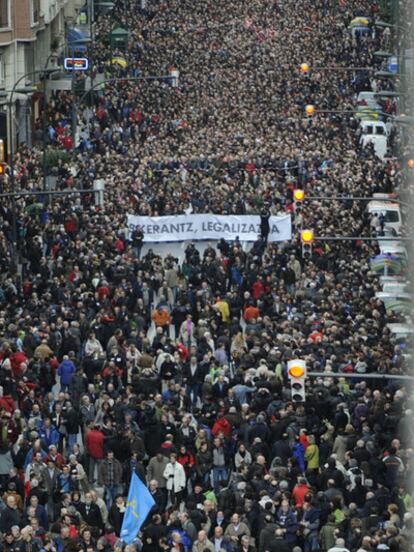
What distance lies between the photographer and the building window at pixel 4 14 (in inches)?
3297

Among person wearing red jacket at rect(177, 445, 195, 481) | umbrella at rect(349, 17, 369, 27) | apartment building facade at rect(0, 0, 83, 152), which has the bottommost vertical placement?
person wearing red jacket at rect(177, 445, 195, 481)

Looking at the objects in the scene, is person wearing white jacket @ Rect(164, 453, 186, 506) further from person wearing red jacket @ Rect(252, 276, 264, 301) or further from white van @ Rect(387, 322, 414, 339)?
person wearing red jacket @ Rect(252, 276, 264, 301)

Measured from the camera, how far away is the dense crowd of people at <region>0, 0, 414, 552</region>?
33.2m

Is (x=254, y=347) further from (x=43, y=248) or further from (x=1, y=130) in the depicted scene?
(x=1, y=130)

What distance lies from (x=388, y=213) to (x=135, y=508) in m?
25.8

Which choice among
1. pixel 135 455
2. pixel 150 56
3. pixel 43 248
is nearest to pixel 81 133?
pixel 150 56

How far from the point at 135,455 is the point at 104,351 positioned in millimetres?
8603

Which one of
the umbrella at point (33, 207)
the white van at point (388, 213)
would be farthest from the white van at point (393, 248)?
the umbrella at point (33, 207)

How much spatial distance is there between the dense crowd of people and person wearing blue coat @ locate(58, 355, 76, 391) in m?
0.04

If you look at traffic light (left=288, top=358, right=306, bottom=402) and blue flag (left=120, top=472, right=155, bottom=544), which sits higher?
traffic light (left=288, top=358, right=306, bottom=402)

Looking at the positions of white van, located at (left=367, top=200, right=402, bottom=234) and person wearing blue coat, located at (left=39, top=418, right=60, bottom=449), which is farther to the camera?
white van, located at (left=367, top=200, right=402, bottom=234)

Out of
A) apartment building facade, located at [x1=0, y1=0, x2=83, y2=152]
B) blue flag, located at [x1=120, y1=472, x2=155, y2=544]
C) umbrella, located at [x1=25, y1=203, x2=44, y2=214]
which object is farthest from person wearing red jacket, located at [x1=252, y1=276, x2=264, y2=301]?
apartment building facade, located at [x1=0, y1=0, x2=83, y2=152]

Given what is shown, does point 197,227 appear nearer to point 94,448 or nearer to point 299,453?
point 94,448

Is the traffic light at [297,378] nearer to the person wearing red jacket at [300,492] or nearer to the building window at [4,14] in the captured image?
the person wearing red jacket at [300,492]
